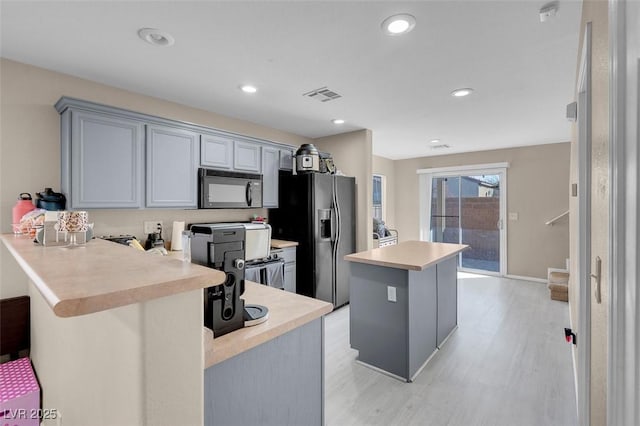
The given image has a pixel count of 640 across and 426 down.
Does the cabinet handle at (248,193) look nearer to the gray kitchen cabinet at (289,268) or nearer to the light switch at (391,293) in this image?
the gray kitchen cabinet at (289,268)

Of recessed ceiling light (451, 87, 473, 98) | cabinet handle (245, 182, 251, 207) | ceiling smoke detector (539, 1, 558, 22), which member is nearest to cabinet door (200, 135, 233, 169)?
cabinet handle (245, 182, 251, 207)

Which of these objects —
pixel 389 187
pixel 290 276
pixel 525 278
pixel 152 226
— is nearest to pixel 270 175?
pixel 290 276

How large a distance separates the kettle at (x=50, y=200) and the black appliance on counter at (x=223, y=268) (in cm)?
191

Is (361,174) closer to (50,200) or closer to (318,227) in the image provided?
(318,227)

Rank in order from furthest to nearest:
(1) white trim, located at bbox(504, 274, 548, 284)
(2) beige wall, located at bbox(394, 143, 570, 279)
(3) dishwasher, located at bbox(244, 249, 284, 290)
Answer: (1) white trim, located at bbox(504, 274, 548, 284) < (2) beige wall, located at bbox(394, 143, 570, 279) < (3) dishwasher, located at bbox(244, 249, 284, 290)

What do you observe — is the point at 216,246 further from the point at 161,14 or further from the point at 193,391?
the point at 161,14

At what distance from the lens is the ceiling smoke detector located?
1.61m

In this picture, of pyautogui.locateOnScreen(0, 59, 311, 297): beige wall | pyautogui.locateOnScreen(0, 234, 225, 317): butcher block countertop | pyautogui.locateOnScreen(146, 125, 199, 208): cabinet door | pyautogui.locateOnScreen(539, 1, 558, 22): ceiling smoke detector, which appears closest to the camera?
pyautogui.locateOnScreen(0, 234, 225, 317): butcher block countertop

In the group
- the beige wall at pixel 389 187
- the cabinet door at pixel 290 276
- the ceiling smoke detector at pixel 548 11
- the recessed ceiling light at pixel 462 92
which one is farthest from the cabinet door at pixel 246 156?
the beige wall at pixel 389 187

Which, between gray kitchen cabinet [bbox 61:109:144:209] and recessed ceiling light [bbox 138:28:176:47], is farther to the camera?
gray kitchen cabinet [bbox 61:109:144:209]

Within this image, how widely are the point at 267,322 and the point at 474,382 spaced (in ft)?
6.76

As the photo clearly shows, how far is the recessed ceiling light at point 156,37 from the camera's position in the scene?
1844mm

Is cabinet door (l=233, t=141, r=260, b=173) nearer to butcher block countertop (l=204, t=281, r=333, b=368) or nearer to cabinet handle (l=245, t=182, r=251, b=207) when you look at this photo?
cabinet handle (l=245, t=182, r=251, b=207)

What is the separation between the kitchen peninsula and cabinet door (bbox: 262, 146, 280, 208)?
2766 mm
